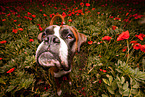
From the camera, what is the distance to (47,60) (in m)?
0.77

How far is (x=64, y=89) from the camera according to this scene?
1369mm

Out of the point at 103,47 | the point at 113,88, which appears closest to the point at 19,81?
the point at 113,88

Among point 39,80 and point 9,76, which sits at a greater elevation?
point 9,76

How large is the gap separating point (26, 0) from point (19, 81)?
7.09 m

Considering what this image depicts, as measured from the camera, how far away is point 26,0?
573 cm

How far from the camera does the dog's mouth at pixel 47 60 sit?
77 centimetres

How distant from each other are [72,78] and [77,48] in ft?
2.47

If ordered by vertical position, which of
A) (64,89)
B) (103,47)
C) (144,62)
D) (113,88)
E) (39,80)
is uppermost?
(103,47)

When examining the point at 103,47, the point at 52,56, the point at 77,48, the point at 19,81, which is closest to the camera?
the point at 52,56

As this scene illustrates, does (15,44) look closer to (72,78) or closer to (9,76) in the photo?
(9,76)

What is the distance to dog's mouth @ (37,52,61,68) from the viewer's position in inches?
30.2

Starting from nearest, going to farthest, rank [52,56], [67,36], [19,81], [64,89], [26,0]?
[52,56] < [67,36] < [19,81] < [64,89] < [26,0]

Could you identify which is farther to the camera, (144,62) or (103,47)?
(103,47)

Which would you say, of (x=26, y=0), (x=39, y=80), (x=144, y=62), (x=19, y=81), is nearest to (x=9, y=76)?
(x=19, y=81)
